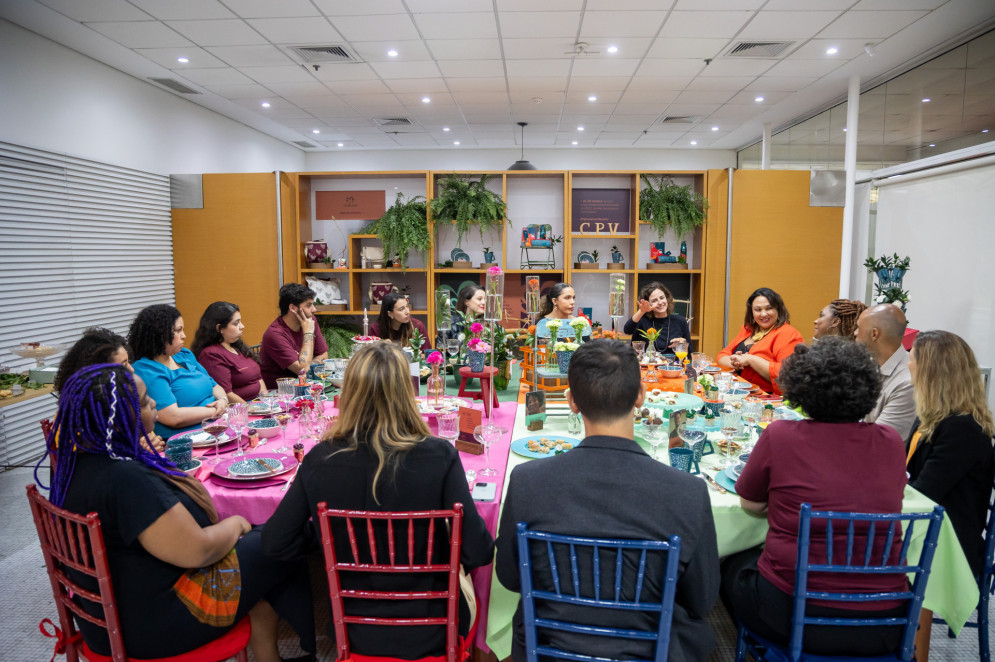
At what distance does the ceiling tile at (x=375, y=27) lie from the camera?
14.4ft

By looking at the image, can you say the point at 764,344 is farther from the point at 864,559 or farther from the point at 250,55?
the point at 250,55

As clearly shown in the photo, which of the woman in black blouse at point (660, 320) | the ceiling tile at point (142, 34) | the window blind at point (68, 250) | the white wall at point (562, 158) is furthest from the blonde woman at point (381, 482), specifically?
the white wall at point (562, 158)

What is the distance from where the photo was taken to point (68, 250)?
16.4 ft

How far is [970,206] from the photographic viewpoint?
15.5 feet

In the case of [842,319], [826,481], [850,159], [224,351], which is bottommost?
[826,481]

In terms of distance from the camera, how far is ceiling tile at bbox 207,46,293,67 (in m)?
5.03

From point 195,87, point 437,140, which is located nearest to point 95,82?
point 195,87

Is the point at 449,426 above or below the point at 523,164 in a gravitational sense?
below

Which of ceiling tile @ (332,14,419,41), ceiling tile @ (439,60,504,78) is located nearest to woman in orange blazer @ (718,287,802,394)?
ceiling tile @ (439,60,504,78)

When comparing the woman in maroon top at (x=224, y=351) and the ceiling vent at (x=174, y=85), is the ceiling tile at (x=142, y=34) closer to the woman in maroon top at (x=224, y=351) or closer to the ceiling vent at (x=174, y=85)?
the ceiling vent at (x=174, y=85)

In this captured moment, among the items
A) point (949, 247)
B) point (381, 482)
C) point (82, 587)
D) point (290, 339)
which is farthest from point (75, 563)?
point (949, 247)

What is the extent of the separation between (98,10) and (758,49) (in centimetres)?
525

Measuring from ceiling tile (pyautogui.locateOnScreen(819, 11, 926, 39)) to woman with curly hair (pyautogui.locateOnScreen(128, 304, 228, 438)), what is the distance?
5.05 metres

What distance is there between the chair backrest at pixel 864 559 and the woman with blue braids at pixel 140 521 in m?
1.62
